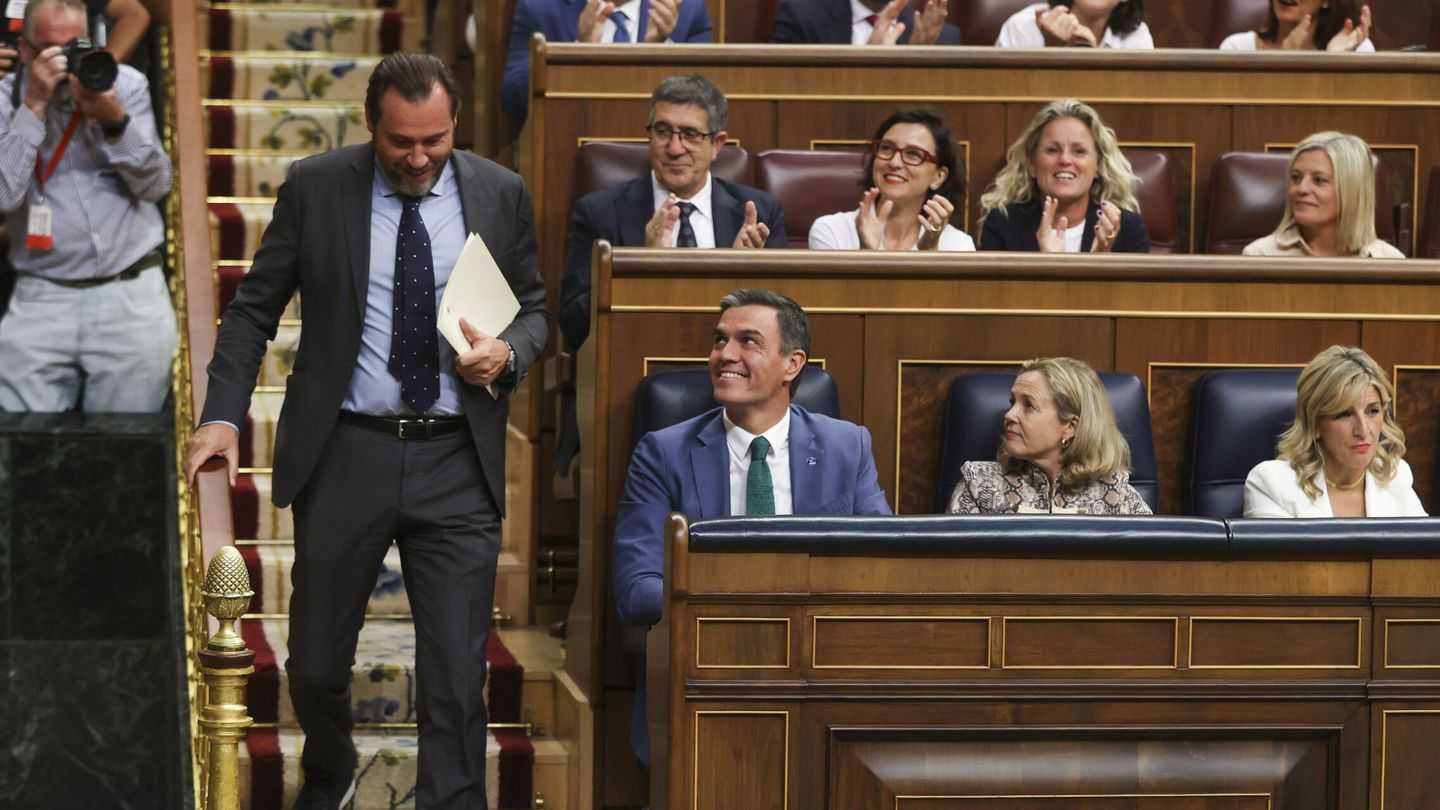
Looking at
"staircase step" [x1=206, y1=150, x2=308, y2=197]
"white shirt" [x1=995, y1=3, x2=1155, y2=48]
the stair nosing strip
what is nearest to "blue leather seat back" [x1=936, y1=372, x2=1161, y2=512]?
"white shirt" [x1=995, y1=3, x2=1155, y2=48]

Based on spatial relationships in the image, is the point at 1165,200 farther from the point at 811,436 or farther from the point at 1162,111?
the point at 811,436

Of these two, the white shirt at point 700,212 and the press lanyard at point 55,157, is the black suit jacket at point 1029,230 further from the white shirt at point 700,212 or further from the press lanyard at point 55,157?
the press lanyard at point 55,157

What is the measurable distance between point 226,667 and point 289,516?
1.35 meters

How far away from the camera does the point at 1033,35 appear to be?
444 centimetres

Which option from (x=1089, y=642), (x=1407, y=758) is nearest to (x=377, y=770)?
(x=1089, y=642)

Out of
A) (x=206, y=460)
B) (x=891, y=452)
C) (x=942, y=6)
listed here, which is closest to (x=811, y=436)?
(x=891, y=452)

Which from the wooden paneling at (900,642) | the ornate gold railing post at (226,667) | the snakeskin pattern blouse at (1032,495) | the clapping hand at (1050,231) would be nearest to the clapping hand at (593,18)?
the clapping hand at (1050,231)

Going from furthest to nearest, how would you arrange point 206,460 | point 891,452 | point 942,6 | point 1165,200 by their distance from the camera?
1. point 942,6
2. point 1165,200
3. point 891,452
4. point 206,460

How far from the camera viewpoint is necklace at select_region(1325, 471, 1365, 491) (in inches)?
119

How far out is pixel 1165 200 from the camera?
12.8ft

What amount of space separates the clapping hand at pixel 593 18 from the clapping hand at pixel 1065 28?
88cm

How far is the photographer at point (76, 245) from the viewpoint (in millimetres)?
3748

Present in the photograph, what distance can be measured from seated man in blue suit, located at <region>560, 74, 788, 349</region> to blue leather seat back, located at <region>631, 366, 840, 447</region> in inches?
15.6

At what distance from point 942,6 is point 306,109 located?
1.38m
